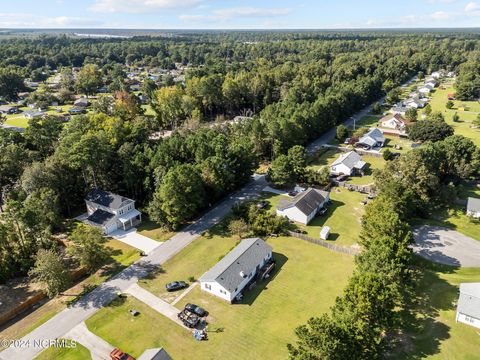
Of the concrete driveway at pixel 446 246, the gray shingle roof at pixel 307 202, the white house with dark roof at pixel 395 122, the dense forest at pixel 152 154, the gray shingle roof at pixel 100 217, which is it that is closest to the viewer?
the concrete driveway at pixel 446 246

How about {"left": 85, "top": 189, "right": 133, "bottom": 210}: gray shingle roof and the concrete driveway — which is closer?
the concrete driveway

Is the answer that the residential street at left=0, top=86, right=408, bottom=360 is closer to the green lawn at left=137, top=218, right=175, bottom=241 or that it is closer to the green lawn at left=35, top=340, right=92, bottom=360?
the green lawn at left=35, top=340, right=92, bottom=360

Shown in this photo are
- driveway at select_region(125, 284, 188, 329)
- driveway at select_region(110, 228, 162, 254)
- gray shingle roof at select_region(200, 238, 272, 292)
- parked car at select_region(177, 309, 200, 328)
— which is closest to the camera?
parked car at select_region(177, 309, 200, 328)

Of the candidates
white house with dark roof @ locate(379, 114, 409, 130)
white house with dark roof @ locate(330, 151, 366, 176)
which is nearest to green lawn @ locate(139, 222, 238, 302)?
white house with dark roof @ locate(330, 151, 366, 176)

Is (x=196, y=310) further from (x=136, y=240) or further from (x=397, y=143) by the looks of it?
(x=397, y=143)

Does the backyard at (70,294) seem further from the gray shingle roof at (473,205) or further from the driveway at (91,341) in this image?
the gray shingle roof at (473,205)

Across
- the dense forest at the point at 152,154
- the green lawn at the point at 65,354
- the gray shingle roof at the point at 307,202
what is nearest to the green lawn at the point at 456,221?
the gray shingle roof at the point at 307,202
